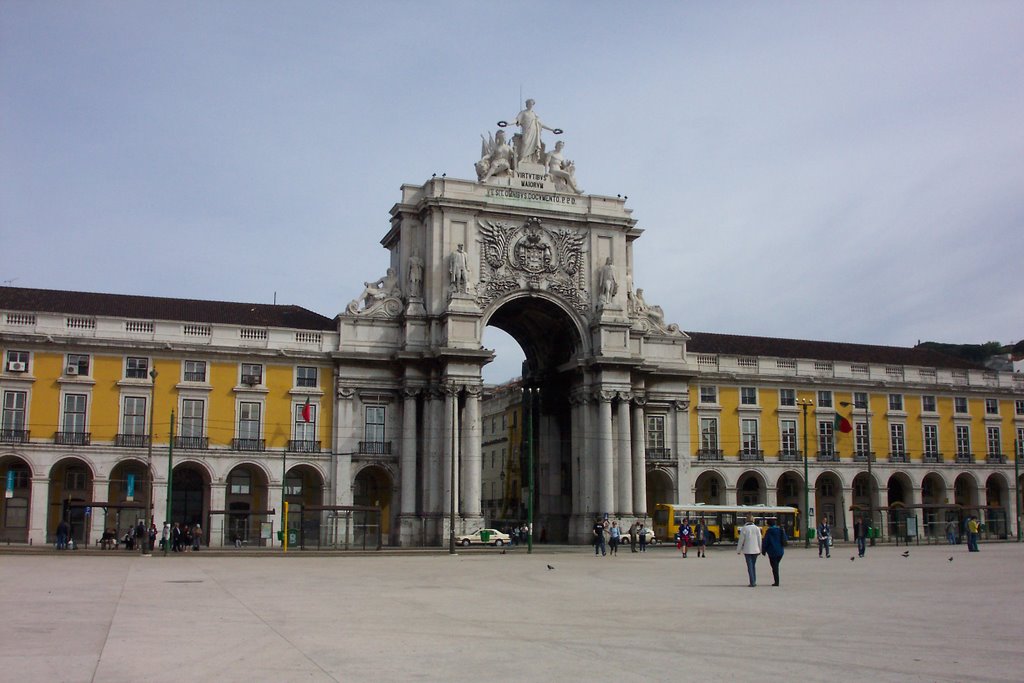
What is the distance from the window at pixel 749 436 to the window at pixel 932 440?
14.3 m

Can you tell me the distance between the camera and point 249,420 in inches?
2574

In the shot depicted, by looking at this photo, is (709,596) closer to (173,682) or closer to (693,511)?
(173,682)

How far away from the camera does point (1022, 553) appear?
48.9 m

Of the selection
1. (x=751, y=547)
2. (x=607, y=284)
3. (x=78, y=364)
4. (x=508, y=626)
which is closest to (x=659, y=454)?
(x=607, y=284)

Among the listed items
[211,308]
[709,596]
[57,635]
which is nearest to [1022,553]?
[709,596]

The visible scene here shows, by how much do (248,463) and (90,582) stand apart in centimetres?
3532

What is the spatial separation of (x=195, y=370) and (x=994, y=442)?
58.5 meters

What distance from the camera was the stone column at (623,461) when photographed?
225ft

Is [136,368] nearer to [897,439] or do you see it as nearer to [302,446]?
[302,446]

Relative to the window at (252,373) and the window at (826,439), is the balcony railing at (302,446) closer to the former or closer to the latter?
the window at (252,373)

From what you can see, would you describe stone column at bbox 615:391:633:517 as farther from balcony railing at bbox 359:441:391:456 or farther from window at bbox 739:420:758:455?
balcony railing at bbox 359:441:391:456

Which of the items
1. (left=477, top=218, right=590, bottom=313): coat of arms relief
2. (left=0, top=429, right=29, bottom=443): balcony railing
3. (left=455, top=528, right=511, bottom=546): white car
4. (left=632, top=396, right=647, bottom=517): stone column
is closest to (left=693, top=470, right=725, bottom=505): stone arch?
(left=632, top=396, right=647, bottom=517): stone column

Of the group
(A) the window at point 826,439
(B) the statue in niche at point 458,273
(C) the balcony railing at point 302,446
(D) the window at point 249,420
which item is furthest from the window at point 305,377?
(A) the window at point 826,439

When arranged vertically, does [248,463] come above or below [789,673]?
above
